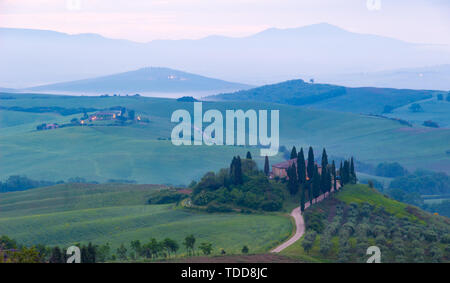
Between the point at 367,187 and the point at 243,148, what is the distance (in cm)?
6955

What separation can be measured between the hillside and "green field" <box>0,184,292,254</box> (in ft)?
10.4

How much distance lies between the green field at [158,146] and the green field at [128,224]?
4157cm

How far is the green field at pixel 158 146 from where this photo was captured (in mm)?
116688

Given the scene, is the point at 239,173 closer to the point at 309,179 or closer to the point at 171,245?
the point at 309,179

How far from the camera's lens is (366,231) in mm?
47594

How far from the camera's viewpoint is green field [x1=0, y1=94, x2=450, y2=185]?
4594 inches

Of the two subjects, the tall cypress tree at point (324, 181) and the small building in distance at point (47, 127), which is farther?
the small building in distance at point (47, 127)

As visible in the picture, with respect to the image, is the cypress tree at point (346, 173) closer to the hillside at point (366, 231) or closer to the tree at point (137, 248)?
the hillside at point (366, 231)

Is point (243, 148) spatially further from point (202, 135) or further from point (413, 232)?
point (413, 232)

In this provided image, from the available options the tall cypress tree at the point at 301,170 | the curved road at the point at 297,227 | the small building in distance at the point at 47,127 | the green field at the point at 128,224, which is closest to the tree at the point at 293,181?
the tall cypress tree at the point at 301,170

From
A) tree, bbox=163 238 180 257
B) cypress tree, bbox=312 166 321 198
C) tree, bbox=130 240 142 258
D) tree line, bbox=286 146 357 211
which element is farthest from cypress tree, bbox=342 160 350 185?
tree, bbox=130 240 142 258

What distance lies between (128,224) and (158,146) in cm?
7440

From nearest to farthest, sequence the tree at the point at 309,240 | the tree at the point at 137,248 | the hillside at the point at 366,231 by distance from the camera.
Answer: the hillside at the point at 366,231, the tree at the point at 309,240, the tree at the point at 137,248
